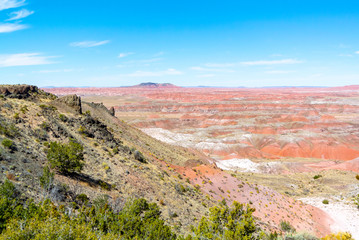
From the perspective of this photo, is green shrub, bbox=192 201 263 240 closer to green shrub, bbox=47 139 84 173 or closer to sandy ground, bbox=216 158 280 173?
green shrub, bbox=47 139 84 173


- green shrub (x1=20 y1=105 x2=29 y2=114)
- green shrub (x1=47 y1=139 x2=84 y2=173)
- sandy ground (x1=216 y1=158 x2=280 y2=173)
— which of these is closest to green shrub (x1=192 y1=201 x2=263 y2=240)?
green shrub (x1=47 y1=139 x2=84 y2=173)

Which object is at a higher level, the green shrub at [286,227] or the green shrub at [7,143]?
the green shrub at [7,143]

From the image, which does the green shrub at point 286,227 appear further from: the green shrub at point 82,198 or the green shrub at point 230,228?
the green shrub at point 82,198

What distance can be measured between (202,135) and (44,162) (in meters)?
85.9

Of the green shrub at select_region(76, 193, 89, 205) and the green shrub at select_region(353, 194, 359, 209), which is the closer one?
the green shrub at select_region(76, 193, 89, 205)

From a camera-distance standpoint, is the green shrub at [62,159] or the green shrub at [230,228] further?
the green shrub at [62,159]

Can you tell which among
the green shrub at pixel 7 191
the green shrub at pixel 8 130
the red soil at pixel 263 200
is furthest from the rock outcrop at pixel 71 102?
the green shrub at pixel 7 191

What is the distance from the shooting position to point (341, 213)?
3212 centimetres

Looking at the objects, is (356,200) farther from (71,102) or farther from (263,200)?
(71,102)

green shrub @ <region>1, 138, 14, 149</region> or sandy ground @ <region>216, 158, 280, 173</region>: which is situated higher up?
green shrub @ <region>1, 138, 14, 149</region>

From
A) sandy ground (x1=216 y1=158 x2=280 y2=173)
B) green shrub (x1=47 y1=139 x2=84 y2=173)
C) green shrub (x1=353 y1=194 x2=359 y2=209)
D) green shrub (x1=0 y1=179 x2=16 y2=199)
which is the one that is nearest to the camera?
green shrub (x1=0 y1=179 x2=16 y2=199)

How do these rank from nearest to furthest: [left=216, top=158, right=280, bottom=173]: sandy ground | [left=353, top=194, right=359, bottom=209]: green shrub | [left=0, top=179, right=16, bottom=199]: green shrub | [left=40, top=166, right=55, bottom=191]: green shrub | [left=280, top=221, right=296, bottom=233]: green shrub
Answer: [left=0, top=179, right=16, bottom=199]: green shrub < [left=40, top=166, right=55, bottom=191]: green shrub < [left=280, top=221, right=296, bottom=233]: green shrub < [left=353, top=194, right=359, bottom=209]: green shrub < [left=216, top=158, right=280, bottom=173]: sandy ground

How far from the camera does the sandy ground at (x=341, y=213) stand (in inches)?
1100

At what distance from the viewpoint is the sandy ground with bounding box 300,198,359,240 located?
91.7 ft
